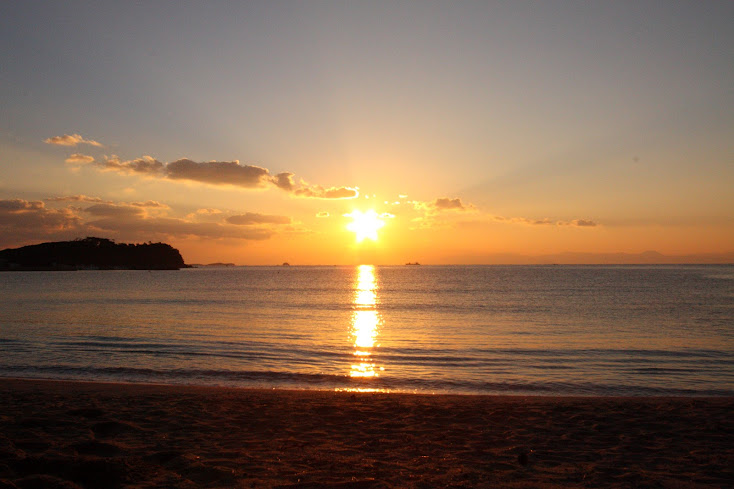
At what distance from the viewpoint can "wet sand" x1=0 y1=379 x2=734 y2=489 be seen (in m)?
7.06

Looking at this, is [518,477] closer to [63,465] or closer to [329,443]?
[329,443]

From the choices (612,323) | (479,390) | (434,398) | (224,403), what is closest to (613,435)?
(434,398)

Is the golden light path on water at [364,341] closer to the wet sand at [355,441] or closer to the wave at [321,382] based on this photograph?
the wave at [321,382]

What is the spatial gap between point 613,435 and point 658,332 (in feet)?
79.1

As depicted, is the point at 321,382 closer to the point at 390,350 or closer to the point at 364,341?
the point at 390,350

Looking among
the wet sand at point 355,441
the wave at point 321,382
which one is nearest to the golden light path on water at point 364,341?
the wave at point 321,382

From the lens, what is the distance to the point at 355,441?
9055 millimetres

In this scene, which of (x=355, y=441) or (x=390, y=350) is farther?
(x=390, y=350)

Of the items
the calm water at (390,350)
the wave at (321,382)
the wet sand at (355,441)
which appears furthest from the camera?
the calm water at (390,350)

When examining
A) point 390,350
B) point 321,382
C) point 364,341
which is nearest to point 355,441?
point 321,382

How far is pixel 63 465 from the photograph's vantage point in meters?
7.07

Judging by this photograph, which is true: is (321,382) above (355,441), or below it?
below

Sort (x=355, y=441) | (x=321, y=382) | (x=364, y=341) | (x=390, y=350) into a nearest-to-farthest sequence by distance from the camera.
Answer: (x=355, y=441), (x=321, y=382), (x=390, y=350), (x=364, y=341)

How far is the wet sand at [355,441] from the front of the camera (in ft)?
23.2
